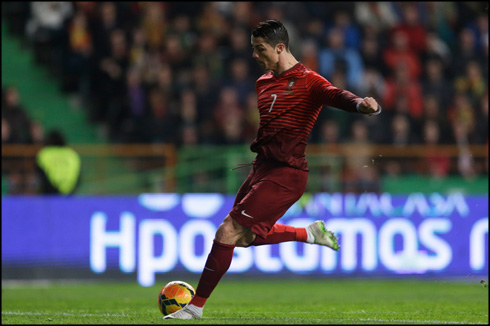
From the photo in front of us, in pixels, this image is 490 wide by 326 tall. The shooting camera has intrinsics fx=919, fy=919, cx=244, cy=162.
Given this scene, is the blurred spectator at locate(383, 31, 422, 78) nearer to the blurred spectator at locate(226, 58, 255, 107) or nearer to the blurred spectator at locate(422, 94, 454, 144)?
the blurred spectator at locate(422, 94, 454, 144)

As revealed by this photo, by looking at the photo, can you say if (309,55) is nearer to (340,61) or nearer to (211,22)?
(340,61)

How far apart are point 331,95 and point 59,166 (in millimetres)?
7300

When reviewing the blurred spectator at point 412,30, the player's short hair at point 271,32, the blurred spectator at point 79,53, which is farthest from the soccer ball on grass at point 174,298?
the blurred spectator at point 412,30

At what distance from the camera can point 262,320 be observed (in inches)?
283

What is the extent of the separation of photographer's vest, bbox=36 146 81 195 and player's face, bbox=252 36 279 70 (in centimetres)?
679

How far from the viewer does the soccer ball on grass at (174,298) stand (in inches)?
289

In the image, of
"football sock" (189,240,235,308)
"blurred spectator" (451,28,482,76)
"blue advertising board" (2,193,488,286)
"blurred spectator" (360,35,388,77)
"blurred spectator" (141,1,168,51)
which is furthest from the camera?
"blurred spectator" (451,28,482,76)

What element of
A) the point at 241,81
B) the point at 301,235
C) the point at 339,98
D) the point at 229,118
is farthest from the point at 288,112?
the point at 241,81

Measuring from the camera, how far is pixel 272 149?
23.0ft

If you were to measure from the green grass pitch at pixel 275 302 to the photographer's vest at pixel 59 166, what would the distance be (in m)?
1.43

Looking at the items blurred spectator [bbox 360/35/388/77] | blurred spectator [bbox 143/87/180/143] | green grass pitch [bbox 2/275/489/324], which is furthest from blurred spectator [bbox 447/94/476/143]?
blurred spectator [bbox 143/87/180/143]

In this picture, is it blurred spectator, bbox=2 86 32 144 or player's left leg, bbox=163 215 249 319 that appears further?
blurred spectator, bbox=2 86 32 144

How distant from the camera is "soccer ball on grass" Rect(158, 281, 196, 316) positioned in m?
7.34

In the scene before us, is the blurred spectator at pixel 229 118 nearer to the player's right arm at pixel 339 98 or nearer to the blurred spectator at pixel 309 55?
the blurred spectator at pixel 309 55
